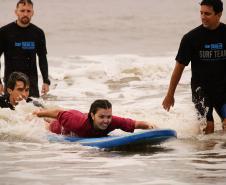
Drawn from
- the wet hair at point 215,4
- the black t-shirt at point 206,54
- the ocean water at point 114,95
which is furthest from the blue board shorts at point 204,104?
the wet hair at point 215,4

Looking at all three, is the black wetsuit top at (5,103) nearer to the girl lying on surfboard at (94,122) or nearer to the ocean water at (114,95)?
the ocean water at (114,95)

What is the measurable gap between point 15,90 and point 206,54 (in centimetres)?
287

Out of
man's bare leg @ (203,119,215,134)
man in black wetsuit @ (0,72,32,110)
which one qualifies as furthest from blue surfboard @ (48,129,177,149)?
man in black wetsuit @ (0,72,32,110)

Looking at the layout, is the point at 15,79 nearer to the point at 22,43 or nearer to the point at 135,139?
the point at 22,43

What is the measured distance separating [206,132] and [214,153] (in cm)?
120

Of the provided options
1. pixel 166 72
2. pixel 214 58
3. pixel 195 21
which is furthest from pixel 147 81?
pixel 195 21

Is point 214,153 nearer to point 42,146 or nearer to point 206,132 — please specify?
point 206,132

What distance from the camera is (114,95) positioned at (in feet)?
52.6

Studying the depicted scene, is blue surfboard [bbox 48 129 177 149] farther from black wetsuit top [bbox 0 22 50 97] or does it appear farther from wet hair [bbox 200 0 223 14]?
black wetsuit top [bbox 0 22 50 97]

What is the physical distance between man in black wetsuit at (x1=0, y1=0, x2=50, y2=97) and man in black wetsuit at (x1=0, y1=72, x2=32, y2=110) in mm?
605

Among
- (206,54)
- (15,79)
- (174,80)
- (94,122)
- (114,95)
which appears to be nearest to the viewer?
(94,122)

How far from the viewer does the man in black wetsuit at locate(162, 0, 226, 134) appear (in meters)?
8.84

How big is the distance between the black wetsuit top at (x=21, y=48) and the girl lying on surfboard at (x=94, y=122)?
1.60 m

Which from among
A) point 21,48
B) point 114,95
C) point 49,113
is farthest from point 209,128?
point 114,95
